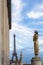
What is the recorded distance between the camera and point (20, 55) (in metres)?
63.9

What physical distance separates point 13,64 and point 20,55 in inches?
120

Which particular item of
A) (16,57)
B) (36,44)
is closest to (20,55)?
(16,57)

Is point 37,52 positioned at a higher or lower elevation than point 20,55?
higher

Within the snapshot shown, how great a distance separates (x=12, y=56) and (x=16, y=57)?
1004 millimetres

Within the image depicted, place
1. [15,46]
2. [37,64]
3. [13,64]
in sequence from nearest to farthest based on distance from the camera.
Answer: [37,64] → [13,64] → [15,46]

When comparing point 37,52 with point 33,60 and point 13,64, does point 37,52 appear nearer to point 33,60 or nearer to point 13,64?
point 33,60

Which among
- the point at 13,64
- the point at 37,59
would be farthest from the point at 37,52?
the point at 13,64

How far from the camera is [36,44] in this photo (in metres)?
21.7

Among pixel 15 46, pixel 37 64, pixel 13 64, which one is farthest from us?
pixel 15 46

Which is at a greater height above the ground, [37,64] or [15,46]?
[37,64]

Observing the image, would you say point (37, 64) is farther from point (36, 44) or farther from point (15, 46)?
point (15, 46)

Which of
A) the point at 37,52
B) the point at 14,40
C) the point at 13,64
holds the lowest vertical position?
the point at 13,64

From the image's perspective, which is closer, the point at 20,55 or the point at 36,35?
the point at 36,35

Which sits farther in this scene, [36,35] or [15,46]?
[15,46]
